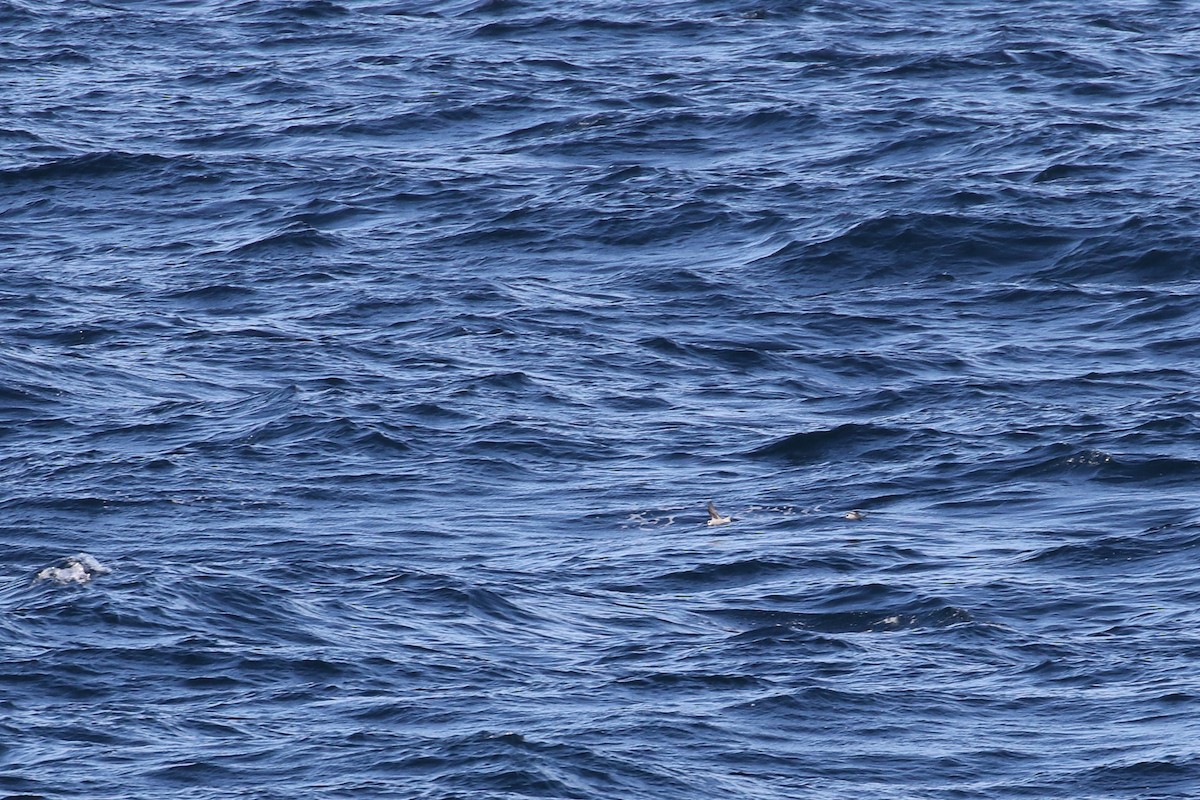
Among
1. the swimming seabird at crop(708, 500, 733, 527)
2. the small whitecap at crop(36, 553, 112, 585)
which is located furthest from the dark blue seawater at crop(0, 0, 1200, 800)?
the swimming seabird at crop(708, 500, 733, 527)

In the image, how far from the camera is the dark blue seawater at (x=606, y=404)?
26.0 meters

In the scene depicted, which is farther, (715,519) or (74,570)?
(715,519)

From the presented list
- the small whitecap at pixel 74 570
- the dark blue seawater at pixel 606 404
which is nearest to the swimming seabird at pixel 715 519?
the dark blue seawater at pixel 606 404

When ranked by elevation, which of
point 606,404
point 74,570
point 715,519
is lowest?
point 606,404

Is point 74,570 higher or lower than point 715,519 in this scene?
higher

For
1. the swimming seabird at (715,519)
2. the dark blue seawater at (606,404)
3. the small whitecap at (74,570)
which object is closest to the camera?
the dark blue seawater at (606,404)

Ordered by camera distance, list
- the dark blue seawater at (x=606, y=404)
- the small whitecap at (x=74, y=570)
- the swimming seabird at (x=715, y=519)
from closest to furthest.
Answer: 1. the dark blue seawater at (x=606, y=404)
2. the small whitecap at (x=74, y=570)
3. the swimming seabird at (x=715, y=519)

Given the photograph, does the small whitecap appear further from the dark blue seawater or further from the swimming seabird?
the swimming seabird

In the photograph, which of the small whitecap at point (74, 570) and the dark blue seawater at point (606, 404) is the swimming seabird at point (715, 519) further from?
the small whitecap at point (74, 570)

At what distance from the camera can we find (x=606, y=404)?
37.4 metres

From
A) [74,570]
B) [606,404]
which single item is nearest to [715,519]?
[606,404]

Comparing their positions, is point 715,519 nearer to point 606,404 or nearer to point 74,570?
point 606,404

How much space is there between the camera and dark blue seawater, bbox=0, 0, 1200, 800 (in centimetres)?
2598

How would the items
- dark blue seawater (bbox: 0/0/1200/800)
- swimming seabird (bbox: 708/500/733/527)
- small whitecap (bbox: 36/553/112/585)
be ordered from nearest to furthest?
1. dark blue seawater (bbox: 0/0/1200/800)
2. small whitecap (bbox: 36/553/112/585)
3. swimming seabird (bbox: 708/500/733/527)
